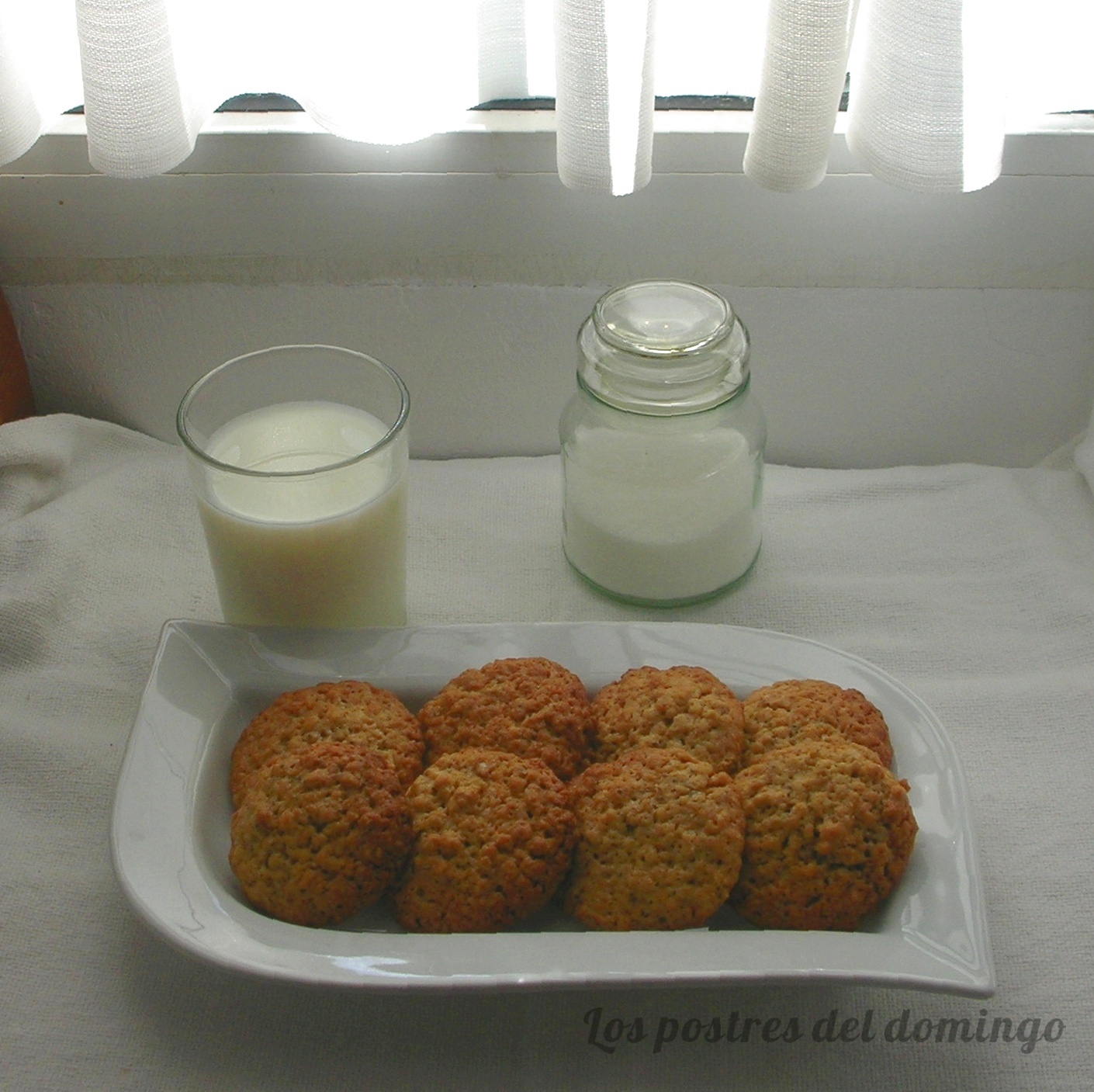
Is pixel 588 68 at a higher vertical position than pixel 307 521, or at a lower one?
higher

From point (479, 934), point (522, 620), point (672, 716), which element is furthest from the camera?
point (522, 620)

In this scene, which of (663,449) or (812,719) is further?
(663,449)

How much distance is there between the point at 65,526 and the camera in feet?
3.42

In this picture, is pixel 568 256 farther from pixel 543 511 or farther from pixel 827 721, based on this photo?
pixel 827 721

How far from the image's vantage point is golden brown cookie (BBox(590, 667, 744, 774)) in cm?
76

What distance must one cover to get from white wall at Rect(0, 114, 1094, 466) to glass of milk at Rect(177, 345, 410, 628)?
0.73 ft

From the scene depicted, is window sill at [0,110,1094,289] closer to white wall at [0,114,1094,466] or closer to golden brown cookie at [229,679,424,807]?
white wall at [0,114,1094,466]

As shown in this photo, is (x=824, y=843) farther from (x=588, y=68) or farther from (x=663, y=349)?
(x=588, y=68)

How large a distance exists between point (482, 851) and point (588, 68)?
1.69 ft

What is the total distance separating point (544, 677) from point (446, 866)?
152 mm

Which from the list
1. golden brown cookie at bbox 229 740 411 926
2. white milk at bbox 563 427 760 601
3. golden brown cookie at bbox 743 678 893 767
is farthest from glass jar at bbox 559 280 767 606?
golden brown cookie at bbox 229 740 411 926

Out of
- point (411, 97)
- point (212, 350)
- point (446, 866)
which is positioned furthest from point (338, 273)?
point (446, 866)

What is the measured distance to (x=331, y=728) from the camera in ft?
2.54

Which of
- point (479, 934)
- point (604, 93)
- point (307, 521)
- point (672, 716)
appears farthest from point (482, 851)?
point (604, 93)
